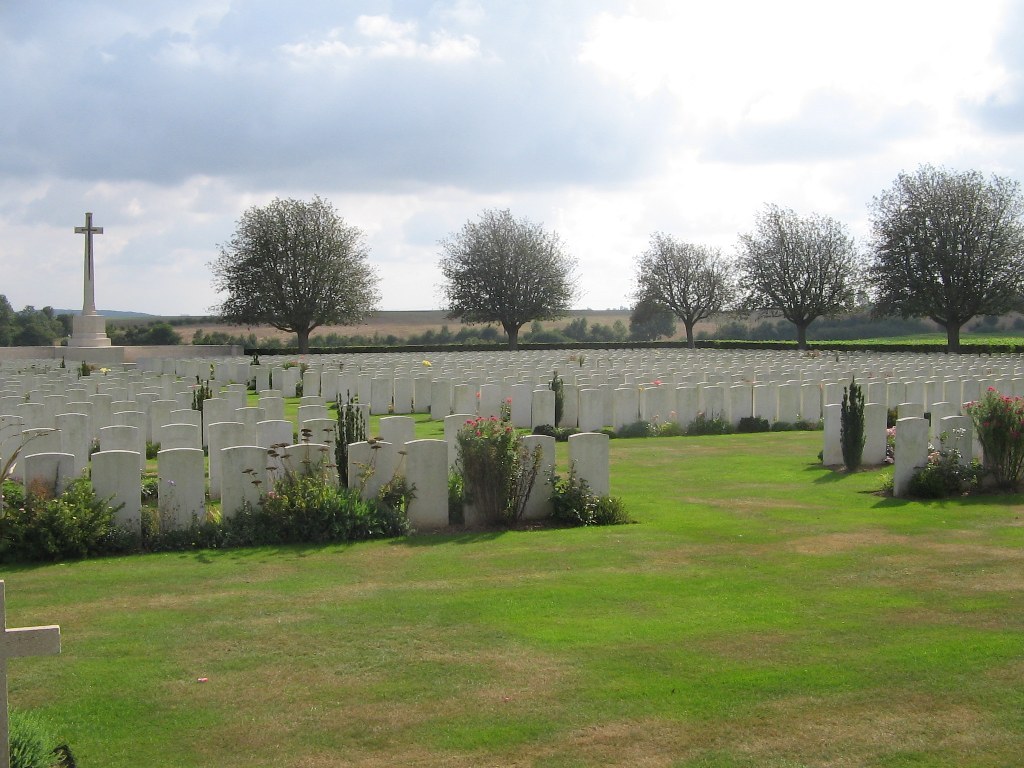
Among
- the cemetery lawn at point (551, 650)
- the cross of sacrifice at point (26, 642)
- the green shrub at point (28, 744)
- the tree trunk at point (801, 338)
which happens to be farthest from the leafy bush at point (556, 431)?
the tree trunk at point (801, 338)

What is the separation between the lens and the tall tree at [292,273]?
50.7 m

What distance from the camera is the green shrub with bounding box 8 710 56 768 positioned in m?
3.38

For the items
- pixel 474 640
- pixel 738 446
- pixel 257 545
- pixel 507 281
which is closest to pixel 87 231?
pixel 507 281

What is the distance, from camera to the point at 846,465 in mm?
11766

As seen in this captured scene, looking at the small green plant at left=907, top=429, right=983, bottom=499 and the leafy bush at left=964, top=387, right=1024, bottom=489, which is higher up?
the leafy bush at left=964, top=387, right=1024, bottom=489

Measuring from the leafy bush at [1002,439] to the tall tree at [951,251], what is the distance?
3504 cm

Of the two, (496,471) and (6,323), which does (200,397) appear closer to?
(496,471)

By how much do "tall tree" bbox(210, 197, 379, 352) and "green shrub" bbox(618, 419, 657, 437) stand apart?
120 ft

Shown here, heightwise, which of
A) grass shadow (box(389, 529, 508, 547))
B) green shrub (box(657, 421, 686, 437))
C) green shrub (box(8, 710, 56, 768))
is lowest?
grass shadow (box(389, 529, 508, 547))

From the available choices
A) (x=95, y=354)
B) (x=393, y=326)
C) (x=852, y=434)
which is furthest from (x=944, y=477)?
(x=393, y=326)

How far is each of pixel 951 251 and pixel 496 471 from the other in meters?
41.3

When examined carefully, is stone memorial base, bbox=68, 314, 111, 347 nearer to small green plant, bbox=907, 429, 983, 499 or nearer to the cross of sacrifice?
small green plant, bbox=907, 429, 983, 499

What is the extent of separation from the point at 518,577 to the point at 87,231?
40791 millimetres

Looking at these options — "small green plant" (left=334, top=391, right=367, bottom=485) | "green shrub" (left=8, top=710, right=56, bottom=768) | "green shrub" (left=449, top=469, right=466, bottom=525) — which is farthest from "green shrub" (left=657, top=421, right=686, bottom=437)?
"green shrub" (left=8, top=710, right=56, bottom=768)
